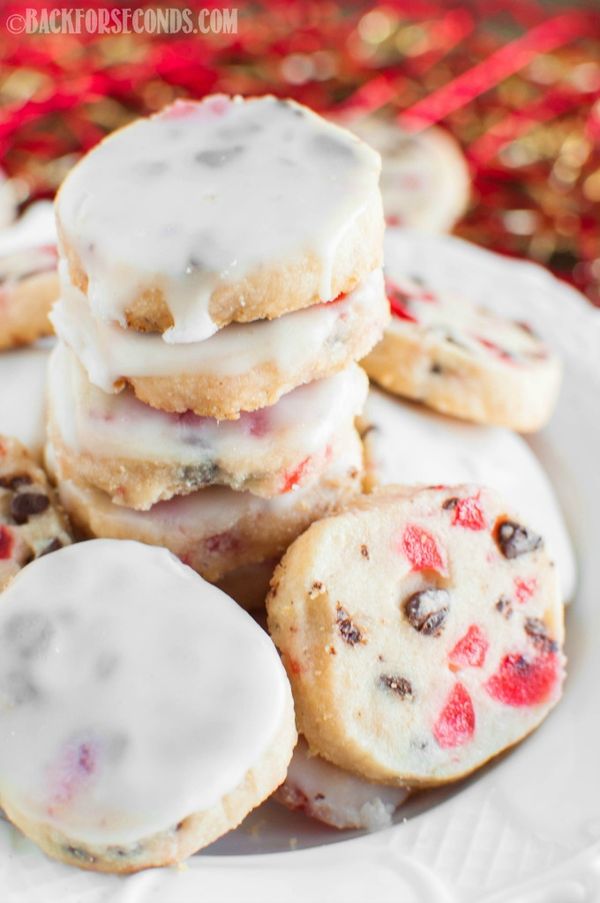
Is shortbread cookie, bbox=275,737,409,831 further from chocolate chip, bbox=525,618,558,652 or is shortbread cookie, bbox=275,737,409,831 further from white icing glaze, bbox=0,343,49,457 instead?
white icing glaze, bbox=0,343,49,457

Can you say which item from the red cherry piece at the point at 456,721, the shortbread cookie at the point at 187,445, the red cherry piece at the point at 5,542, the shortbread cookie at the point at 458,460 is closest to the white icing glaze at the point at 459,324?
the shortbread cookie at the point at 458,460

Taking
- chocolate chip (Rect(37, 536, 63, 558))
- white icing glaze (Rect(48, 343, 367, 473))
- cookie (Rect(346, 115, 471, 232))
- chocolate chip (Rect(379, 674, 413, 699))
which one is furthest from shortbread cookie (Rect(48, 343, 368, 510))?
cookie (Rect(346, 115, 471, 232))

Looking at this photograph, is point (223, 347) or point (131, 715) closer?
point (131, 715)

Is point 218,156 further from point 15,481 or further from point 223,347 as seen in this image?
point 15,481

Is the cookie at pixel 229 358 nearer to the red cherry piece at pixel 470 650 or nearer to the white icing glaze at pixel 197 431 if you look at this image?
the white icing glaze at pixel 197 431

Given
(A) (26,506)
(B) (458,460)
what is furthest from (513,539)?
(A) (26,506)

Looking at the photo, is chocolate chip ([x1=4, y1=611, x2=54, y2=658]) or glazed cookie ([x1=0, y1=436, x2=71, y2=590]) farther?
glazed cookie ([x1=0, y1=436, x2=71, y2=590])

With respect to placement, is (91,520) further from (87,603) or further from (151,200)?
(151,200)
